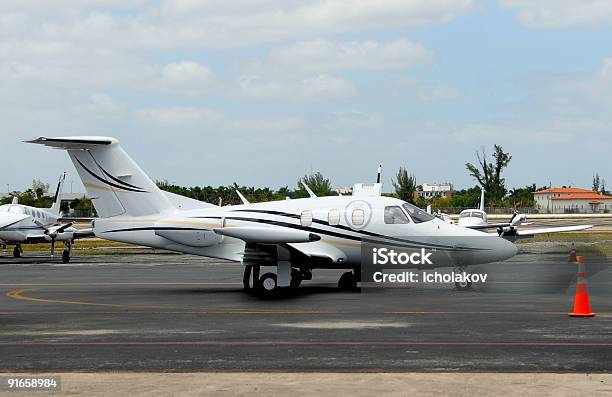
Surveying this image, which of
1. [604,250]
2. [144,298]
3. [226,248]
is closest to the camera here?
[144,298]

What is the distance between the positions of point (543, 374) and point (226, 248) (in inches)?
561

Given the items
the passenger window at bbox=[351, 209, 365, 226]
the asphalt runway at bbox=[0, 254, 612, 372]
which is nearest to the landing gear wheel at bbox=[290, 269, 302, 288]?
the asphalt runway at bbox=[0, 254, 612, 372]

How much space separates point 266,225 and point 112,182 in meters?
4.47

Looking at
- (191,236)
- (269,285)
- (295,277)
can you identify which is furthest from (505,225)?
(269,285)

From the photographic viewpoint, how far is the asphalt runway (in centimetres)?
1155

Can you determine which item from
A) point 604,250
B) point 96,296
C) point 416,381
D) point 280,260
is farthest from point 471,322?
point 604,250

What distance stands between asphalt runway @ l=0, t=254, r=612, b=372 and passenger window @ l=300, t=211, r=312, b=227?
5.83ft

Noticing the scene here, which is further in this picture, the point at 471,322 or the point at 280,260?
the point at 280,260

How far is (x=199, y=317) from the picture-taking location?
56.8 ft

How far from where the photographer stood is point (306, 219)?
23531 mm

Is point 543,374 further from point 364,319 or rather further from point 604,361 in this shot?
point 364,319

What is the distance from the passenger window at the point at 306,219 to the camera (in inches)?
925

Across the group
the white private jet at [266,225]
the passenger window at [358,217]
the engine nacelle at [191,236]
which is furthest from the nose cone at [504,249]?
the engine nacelle at [191,236]

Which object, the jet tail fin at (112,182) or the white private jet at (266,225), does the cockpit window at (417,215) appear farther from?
the jet tail fin at (112,182)
